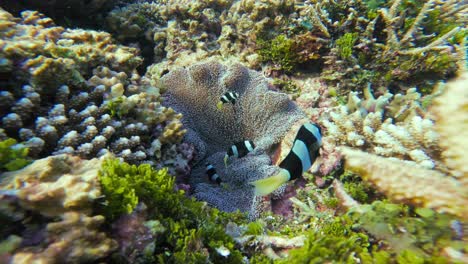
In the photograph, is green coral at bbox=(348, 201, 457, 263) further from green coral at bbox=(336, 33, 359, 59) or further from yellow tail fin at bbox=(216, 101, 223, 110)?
green coral at bbox=(336, 33, 359, 59)

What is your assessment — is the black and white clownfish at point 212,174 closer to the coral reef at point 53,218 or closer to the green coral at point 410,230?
the green coral at point 410,230

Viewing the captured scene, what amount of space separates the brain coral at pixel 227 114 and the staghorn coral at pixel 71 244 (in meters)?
2.17

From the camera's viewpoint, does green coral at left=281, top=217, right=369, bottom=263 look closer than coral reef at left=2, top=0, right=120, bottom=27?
Yes

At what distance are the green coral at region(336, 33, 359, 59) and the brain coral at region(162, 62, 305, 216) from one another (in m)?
1.13

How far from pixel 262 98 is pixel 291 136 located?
0.78 metres

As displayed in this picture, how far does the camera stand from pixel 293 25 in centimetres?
481

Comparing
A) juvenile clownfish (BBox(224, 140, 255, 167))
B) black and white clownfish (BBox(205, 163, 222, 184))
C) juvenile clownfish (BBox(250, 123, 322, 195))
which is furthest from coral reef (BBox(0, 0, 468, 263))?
Answer: juvenile clownfish (BBox(250, 123, 322, 195))

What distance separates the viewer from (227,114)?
459 centimetres

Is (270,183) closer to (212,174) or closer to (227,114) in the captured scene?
(212,174)

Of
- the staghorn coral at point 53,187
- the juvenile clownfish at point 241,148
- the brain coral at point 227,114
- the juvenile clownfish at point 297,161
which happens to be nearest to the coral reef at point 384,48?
the brain coral at point 227,114

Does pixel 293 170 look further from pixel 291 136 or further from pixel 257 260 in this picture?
pixel 291 136

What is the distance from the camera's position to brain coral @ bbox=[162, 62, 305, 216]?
13.2ft

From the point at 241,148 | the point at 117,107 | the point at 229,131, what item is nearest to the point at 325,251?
the point at 241,148

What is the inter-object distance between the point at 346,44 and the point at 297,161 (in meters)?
2.90
